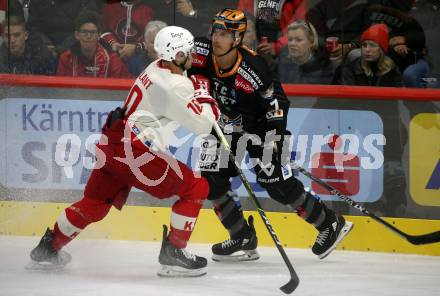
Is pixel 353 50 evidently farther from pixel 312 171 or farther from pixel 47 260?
pixel 47 260

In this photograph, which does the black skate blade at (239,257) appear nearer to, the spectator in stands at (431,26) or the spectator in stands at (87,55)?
the spectator in stands at (87,55)

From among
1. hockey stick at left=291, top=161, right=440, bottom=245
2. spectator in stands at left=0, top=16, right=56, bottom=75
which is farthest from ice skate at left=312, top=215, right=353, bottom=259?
spectator in stands at left=0, top=16, right=56, bottom=75

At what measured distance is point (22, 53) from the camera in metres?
6.28

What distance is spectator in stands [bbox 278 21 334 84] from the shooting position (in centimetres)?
611

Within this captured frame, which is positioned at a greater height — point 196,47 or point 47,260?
point 196,47

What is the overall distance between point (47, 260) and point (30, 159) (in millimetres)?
1296

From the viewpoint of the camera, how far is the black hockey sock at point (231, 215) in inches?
222

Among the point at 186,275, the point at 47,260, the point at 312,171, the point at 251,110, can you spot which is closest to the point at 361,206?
the point at 312,171

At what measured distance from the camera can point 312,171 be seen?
608cm

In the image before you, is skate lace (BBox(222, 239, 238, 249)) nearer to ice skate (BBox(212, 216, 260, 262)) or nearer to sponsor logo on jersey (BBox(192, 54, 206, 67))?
ice skate (BBox(212, 216, 260, 262))

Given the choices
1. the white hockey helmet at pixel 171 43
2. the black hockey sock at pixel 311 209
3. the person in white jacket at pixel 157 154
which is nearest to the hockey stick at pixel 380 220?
the black hockey sock at pixel 311 209

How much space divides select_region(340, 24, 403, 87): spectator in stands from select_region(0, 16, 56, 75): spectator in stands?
1994mm

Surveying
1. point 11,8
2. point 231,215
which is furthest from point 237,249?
point 11,8

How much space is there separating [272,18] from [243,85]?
0.90m
